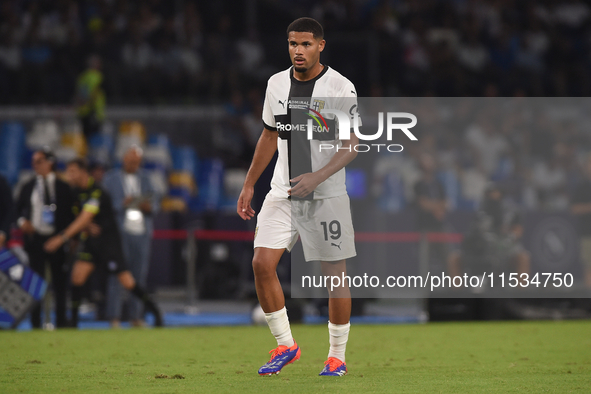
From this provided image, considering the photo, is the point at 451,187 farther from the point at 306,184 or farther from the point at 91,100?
the point at 91,100

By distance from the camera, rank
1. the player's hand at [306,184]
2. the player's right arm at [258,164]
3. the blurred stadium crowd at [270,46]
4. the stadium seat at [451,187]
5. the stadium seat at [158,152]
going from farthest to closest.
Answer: the blurred stadium crowd at [270,46] → the stadium seat at [158,152] → the stadium seat at [451,187] → the player's right arm at [258,164] → the player's hand at [306,184]

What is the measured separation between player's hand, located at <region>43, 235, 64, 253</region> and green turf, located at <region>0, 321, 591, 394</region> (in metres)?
1.32

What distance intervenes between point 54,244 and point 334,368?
5624 mm

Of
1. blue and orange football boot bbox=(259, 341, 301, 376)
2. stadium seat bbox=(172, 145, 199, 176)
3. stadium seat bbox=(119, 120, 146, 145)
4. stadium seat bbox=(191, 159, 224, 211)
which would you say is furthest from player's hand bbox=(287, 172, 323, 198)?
stadium seat bbox=(172, 145, 199, 176)

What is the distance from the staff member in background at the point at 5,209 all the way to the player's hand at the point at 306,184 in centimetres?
572

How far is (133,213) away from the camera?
10.6 metres

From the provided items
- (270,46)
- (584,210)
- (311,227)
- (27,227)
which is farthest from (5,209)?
(270,46)

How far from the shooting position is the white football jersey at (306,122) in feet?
17.6

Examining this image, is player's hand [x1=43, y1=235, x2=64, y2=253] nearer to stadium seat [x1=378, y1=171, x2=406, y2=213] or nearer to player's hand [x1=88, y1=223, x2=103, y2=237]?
player's hand [x1=88, y1=223, x2=103, y2=237]

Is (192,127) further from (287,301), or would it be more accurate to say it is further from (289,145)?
(289,145)

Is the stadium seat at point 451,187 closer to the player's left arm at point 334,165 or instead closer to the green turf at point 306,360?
the green turf at point 306,360

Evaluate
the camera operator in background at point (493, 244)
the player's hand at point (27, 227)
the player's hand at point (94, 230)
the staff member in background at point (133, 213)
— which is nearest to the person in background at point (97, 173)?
the staff member in background at point (133, 213)

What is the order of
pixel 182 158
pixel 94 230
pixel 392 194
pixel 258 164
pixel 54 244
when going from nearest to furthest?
pixel 258 164 → pixel 54 244 → pixel 94 230 → pixel 392 194 → pixel 182 158

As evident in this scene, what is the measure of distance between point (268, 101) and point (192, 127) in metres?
10.2
